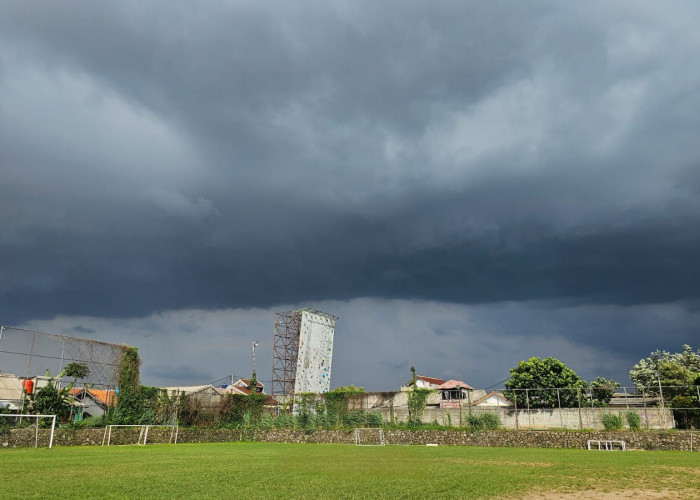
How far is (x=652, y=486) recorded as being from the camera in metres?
10.9

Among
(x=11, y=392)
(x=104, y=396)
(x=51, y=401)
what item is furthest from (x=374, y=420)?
(x=11, y=392)

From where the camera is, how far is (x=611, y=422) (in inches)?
1160

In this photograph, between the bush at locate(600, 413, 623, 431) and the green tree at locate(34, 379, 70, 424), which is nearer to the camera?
the green tree at locate(34, 379, 70, 424)

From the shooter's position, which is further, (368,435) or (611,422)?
(368,435)

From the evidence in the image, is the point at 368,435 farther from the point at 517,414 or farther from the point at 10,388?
the point at 10,388

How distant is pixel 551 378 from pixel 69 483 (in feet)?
135

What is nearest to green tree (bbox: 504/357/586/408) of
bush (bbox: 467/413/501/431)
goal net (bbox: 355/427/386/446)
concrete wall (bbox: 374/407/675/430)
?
concrete wall (bbox: 374/407/675/430)

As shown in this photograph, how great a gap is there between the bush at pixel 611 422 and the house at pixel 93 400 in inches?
1175

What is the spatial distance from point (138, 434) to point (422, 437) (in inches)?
701

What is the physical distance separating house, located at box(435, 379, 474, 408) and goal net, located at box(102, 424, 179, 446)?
19.1m

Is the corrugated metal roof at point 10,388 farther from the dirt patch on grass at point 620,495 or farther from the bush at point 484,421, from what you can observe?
the dirt patch on grass at point 620,495

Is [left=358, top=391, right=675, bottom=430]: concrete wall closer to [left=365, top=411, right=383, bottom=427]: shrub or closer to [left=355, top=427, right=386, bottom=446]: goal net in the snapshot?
[left=365, top=411, right=383, bottom=427]: shrub

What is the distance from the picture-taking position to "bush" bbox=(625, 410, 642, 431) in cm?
2909

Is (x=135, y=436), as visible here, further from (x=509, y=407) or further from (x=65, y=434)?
(x=509, y=407)
